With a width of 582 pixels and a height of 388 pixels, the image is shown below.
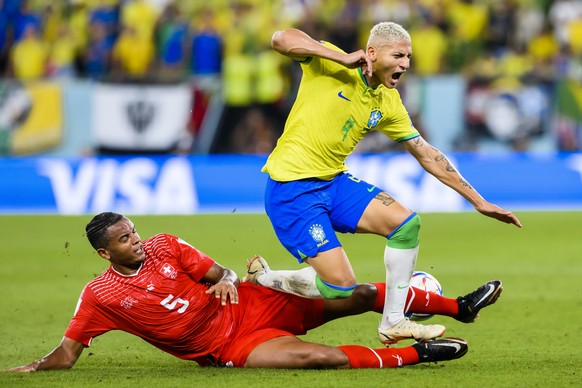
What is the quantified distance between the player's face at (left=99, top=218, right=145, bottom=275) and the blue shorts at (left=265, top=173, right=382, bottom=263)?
3.22ft

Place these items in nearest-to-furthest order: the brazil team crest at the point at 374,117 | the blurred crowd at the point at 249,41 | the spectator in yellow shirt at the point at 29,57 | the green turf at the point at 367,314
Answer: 1. the green turf at the point at 367,314
2. the brazil team crest at the point at 374,117
3. the blurred crowd at the point at 249,41
4. the spectator in yellow shirt at the point at 29,57

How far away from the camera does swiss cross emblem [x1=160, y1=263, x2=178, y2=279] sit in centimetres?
650

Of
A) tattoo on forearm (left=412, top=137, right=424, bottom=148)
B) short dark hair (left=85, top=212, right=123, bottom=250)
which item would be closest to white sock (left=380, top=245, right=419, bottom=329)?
→ tattoo on forearm (left=412, top=137, right=424, bottom=148)

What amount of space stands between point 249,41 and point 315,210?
1208 centimetres

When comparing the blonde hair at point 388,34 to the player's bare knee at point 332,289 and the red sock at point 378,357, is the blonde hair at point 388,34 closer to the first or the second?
the player's bare knee at point 332,289

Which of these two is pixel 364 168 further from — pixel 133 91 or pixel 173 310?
pixel 173 310

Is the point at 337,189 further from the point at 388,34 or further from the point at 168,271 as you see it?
the point at 168,271

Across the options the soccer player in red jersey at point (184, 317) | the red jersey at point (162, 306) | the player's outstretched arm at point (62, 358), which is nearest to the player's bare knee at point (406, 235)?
the soccer player in red jersey at point (184, 317)

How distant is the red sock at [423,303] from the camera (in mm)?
7047

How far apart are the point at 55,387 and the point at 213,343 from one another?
104 cm

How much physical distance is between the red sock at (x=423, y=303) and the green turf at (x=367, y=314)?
0.35 meters

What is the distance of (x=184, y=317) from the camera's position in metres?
6.46

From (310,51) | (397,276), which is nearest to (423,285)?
(397,276)

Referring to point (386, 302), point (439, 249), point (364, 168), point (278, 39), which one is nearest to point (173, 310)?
point (386, 302)
